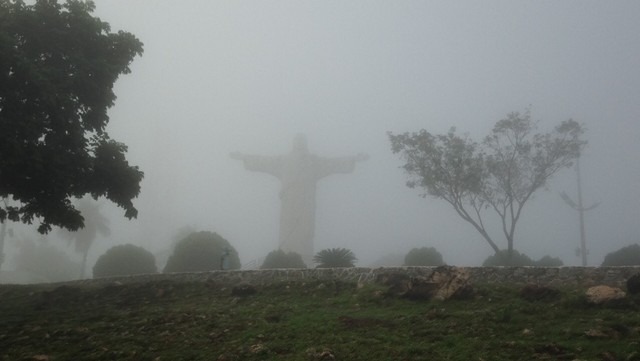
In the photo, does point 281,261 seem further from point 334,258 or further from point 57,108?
point 57,108

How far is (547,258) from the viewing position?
29.4 meters

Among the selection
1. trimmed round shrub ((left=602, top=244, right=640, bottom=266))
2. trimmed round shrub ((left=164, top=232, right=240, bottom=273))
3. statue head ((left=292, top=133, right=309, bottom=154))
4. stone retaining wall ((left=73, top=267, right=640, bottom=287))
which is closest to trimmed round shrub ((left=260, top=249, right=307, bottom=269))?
trimmed round shrub ((left=164, top=232, right=240, bottom=273))

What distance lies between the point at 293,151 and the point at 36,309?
41951 millimetres

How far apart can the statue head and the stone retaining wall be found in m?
36.9

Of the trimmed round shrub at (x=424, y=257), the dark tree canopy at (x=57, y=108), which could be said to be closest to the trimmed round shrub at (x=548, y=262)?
the trimmed round shrub at (x=424, y=257)

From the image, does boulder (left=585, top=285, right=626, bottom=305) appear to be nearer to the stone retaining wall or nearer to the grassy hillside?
the grassy hillside

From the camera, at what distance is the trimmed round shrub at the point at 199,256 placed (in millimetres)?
27797

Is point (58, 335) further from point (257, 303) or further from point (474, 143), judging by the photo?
point (474, 143)

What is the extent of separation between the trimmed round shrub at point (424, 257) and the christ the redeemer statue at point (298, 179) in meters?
20.9

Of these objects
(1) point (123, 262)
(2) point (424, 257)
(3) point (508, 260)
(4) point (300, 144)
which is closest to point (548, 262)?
(3) point (508, 260)

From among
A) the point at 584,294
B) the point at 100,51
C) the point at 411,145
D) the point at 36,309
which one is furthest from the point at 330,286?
the point at 411,145

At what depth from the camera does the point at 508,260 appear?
1077 inches

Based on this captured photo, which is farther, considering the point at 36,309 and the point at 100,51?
the point at 100,51

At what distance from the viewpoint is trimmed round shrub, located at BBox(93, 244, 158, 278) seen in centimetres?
2866
